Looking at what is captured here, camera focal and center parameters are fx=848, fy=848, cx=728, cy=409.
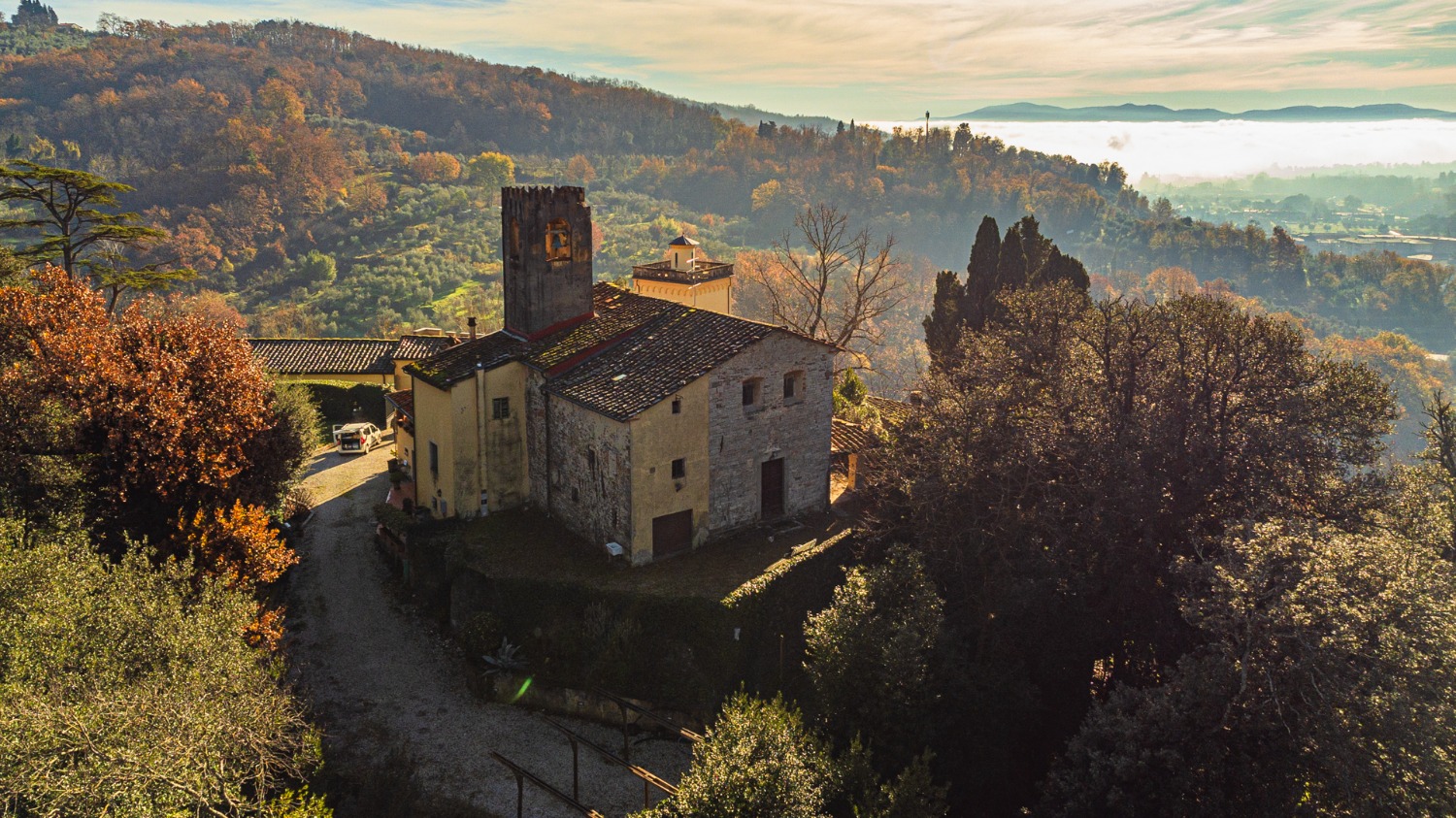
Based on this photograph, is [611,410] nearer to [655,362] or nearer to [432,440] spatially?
[655,362]

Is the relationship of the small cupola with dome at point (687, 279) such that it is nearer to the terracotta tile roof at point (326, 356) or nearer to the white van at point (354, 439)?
the white van at point (354, 439)

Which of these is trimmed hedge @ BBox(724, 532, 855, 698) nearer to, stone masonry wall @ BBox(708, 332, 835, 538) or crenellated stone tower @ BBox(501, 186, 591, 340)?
stone masonry wall @ BBox(708, 332, 835, 538)

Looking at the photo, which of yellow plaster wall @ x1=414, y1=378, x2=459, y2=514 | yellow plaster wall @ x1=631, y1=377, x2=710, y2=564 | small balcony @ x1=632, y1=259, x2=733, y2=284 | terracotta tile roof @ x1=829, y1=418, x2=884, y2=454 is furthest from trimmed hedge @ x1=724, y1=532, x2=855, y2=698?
small balcony @ x1=632, y1=259, x2=733, y2=284

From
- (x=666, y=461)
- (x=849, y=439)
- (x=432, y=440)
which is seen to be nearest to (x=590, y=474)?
(x=666, y=461)

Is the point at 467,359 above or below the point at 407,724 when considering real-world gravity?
above

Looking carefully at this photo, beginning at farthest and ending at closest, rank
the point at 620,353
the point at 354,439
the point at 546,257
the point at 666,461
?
the point at 354,439 → the point at 546,257 → the point at 620,353 → the point at 666,461

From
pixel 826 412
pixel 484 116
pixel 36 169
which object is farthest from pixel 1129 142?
pixel 36 169

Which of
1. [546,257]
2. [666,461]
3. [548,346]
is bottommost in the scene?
[666,461]
